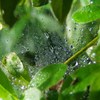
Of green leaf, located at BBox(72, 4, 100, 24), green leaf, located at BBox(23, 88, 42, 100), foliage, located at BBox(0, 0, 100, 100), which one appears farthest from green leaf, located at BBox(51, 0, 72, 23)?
green leaf, located at BBox(23, 88, 42, 100)

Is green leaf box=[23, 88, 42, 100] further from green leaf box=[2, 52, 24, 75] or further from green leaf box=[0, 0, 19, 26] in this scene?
green leaf box=[0, 0, 19, 26]

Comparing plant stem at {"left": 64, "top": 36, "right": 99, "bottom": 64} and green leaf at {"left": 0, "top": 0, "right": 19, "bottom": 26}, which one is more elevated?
green leaf at {"left": 0, "top": 0, "right": 19, "bottom": 26}

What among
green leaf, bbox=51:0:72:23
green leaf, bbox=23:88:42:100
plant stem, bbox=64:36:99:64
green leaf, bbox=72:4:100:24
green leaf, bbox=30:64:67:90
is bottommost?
plant stem, bbox=64:36:99:64

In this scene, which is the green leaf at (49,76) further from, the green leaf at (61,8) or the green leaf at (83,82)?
the green leaf at (61,8)

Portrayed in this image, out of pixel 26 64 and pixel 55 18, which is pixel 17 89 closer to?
pixel 26 64

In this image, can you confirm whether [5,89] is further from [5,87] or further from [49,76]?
[49,76]

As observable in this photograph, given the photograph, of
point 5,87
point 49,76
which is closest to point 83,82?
point 49,76
